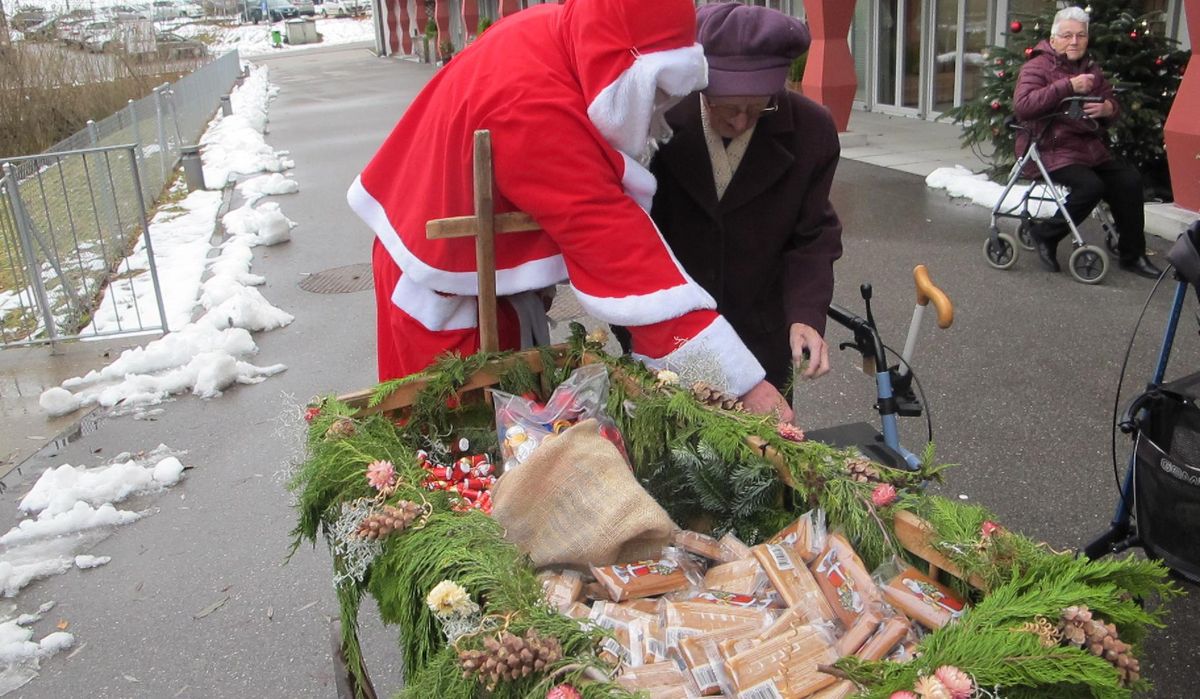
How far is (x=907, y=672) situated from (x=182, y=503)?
3.83 metres

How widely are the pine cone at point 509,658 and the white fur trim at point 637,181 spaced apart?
→ 1.03 meters

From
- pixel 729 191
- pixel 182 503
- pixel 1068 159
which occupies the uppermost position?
pixel 729 191

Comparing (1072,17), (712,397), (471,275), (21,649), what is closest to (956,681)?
(712,397)

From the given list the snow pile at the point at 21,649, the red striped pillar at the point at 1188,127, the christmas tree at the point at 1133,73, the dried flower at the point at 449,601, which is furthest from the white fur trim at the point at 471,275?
the christmas tree at the point at 1133,73

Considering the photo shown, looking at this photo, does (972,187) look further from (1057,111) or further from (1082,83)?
(1082,83)

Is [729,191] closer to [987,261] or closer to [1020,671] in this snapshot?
[1020,671]

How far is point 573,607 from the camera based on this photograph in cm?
163

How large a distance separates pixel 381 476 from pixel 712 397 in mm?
656

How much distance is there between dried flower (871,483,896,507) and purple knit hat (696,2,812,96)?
0.92 metres

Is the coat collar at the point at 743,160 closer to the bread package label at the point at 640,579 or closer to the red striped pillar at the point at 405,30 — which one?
the bread package label at the point at 640,579

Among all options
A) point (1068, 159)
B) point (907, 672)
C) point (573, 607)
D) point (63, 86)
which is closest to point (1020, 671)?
point (907, 672)

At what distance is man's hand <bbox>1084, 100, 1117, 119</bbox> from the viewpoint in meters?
6.21

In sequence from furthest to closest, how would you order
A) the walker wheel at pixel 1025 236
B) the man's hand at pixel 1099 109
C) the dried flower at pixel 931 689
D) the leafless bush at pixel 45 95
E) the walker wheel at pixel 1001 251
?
the leafless bush at pixel 45 95 < the walker wheel at pixel 1025 236 < the walker wheel at pixel 1001 251 < the man's hand at pixel 1099 109 < the dried flower at pixel 931 689

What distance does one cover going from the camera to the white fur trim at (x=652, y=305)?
1.96 m
